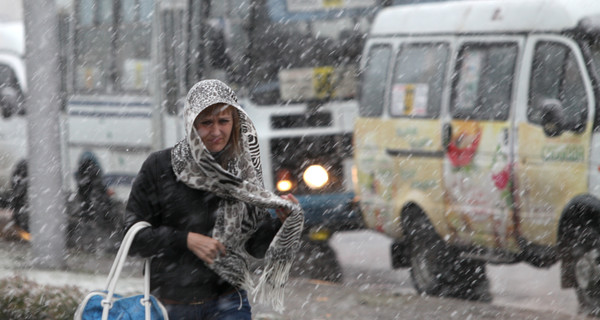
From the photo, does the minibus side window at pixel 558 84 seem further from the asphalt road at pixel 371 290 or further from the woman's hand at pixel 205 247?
the woman's hand at pixel 205 247

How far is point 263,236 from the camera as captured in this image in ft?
13.4

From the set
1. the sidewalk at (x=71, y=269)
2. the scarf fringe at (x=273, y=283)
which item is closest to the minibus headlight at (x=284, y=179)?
the sidewalk at (x=71, y=269)

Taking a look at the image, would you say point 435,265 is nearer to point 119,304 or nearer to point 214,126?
point 214,126

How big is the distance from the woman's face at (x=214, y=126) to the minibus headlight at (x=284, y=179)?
6.98 m

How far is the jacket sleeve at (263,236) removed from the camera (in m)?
4.04

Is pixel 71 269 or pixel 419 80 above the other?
pixel 419 80

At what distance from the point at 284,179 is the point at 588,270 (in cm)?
374

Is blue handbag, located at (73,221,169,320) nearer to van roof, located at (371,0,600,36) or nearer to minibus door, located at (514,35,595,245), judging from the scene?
minibus door, located at (514,35,595,245)

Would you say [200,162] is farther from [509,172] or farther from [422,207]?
[422,207]

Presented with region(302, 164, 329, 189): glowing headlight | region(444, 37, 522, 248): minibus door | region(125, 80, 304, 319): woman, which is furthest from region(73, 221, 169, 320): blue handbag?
region(302, 164, 329, 189): glowing headlight

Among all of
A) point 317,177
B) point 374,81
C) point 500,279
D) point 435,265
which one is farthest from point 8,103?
point 500,279

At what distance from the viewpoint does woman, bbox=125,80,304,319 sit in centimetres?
381

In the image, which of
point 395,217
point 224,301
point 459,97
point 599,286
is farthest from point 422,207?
point 224,301

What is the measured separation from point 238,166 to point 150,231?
39 centimetres
